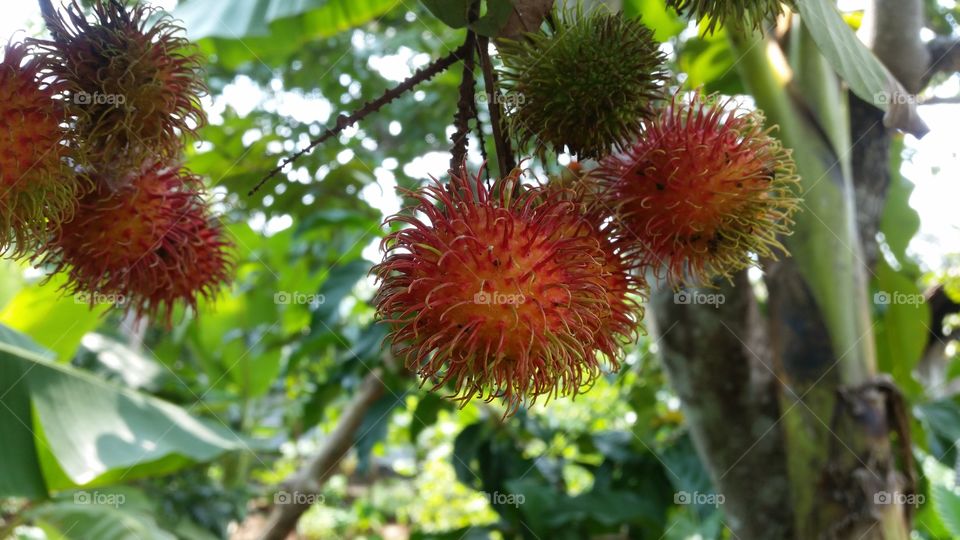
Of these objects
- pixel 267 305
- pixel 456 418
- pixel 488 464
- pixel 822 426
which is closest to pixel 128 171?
pixel 822 426

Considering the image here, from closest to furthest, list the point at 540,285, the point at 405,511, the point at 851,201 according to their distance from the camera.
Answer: the point at 540,285 → the point at 851,201 → the point at 405,511

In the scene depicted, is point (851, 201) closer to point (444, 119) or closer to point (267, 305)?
point (444, 119)

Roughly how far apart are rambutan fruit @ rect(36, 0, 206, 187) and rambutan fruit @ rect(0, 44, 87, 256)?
30mm

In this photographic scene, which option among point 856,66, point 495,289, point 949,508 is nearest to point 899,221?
point 949,508

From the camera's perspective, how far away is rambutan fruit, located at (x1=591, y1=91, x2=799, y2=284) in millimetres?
1173

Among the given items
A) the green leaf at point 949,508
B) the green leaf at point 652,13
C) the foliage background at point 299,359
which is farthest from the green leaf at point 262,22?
the green leaf at point 949,508

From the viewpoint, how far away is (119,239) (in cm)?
129

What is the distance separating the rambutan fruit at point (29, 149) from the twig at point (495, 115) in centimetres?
60

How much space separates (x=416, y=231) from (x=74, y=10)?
2.04ft

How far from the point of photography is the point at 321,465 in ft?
10.6

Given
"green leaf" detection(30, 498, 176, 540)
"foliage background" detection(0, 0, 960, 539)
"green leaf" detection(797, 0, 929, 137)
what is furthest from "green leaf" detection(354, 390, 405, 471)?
"green leaf" detection(797, 0, 929, 137)

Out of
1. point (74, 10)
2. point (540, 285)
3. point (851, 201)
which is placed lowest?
point (540, 285)

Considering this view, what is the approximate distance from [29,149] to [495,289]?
664mm

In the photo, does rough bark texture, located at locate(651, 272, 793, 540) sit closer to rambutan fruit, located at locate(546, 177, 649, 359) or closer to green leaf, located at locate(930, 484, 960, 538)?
rambutan fruit, located at locate(546, 177, 649, 359)
